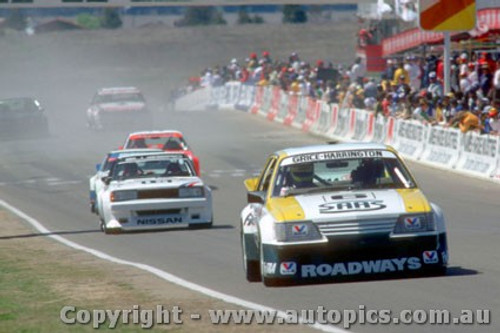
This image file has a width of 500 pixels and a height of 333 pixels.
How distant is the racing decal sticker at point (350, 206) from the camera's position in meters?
12.5

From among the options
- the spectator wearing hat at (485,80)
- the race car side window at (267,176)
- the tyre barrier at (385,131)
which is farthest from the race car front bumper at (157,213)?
the spectator wearing hat at (485,80)

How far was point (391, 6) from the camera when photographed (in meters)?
43.9

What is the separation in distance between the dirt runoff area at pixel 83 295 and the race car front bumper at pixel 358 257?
32.6 inches

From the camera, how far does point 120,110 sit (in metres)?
48.9

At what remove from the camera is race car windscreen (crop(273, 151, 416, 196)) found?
528 inches

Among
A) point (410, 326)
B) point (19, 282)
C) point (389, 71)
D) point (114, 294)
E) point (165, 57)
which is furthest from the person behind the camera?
point (165, 57)

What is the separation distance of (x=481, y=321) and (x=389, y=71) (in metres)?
33.5

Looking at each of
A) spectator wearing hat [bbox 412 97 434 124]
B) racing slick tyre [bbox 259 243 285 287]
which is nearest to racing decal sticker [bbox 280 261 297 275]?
racing slick tyre [bbox 259 243 285 287]

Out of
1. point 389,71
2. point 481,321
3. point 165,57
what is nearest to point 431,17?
point 389,71

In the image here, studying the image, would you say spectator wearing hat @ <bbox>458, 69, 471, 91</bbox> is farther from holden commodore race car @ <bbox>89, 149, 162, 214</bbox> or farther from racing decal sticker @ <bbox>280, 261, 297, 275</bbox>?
racing decal sticker @ <bbox>280, 261, 297, 275</bbox>

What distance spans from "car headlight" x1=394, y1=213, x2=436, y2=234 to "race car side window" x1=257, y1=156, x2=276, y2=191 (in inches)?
75.3

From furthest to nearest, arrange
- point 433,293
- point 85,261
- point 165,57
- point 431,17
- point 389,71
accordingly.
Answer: point 165,57 → point 389,71 → point 431,17 → point 85,261 → point 433,293

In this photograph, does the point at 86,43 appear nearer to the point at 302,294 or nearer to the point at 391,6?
the point at 391,6

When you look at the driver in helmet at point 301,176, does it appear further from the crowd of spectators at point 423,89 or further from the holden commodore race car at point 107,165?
the crowd of spectators at point 423,89
